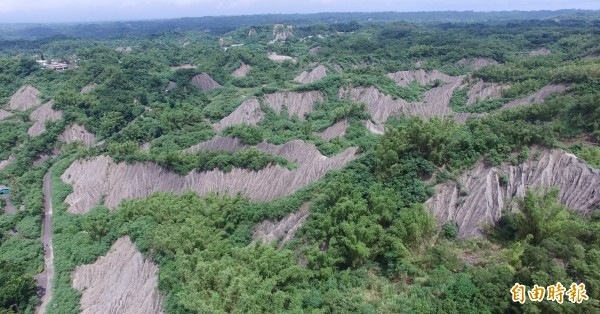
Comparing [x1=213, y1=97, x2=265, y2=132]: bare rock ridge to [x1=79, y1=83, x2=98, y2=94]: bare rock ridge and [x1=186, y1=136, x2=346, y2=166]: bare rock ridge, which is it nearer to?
[x1=186, y1=136, x2=346, y2=166]: bare rock ridge

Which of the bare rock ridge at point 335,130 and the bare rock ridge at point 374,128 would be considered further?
the bare rock ridge at point 374,128

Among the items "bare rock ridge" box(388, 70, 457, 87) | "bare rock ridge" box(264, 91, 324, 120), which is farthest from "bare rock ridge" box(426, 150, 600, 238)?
"bare rock ridge" box(388, 70, 457, 87)

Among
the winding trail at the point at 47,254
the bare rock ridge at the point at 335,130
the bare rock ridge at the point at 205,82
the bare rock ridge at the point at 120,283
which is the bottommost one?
the winding trail at the point at 47,254

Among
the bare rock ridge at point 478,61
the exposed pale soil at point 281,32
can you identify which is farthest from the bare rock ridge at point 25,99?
the exposed pale soil at point 281,32

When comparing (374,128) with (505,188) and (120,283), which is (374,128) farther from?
(120,283)

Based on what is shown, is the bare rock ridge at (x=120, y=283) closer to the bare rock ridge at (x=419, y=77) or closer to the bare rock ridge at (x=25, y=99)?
the bare rock ridge at (x=25, y=99)

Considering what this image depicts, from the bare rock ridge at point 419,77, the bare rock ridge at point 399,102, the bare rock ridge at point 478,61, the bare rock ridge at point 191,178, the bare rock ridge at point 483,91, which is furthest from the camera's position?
the bare rock ridge at point 478,61
